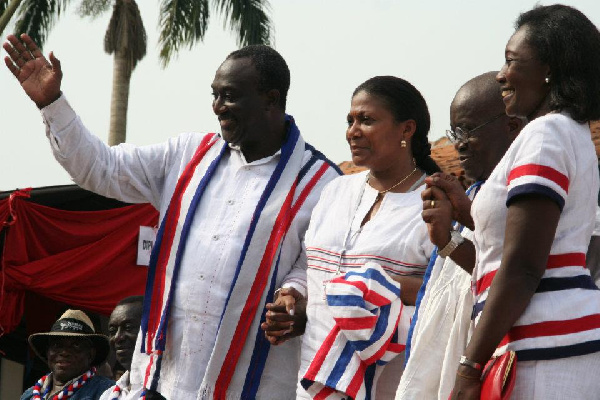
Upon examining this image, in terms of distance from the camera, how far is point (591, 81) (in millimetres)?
3078

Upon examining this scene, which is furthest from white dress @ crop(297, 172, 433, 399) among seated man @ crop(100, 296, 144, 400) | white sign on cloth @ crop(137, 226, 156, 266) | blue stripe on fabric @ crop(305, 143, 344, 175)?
white sign on cloth @ crop(137, 226, 156, 266)

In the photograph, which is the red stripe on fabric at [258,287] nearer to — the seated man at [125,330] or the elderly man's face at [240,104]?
the elderly man's face at [240,104]

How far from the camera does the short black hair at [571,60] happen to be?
3064 mm

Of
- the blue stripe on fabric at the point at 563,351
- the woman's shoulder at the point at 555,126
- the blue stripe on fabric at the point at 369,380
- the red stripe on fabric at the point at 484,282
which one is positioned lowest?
the blue stripe on fabric at the point at 369,380

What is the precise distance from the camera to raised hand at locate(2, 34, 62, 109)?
453 centimetres

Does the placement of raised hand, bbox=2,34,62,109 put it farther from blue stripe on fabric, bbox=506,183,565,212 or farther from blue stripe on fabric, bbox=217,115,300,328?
blue stripe on fabric, bbox=506,183,565,212

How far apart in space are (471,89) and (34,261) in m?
7.03

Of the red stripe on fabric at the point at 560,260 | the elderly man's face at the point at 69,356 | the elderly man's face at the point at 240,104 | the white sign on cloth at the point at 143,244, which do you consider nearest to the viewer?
the red stripe on fabric at the point at 560,260

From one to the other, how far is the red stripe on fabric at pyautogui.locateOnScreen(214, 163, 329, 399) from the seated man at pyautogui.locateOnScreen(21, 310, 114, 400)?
2742 mm

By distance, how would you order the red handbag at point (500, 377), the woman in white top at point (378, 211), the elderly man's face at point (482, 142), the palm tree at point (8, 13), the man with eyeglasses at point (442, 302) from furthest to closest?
the palm tree at point (8, 13)
the woman in white top at point (378, 211)
the elderly man's face at point (482, 142)
the man with eyeglasses at point (442, 302)
the red handbag at point (500, 377)

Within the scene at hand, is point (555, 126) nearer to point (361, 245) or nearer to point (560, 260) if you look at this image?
point (560, 260)

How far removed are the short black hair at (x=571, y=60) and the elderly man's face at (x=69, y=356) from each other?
516 centimetres

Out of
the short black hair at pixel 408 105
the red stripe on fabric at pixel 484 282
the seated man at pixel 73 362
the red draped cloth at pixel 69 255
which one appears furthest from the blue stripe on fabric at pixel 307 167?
the red draped cloth at pixel 69 255

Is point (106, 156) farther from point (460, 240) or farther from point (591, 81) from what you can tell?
point (591, 81)
